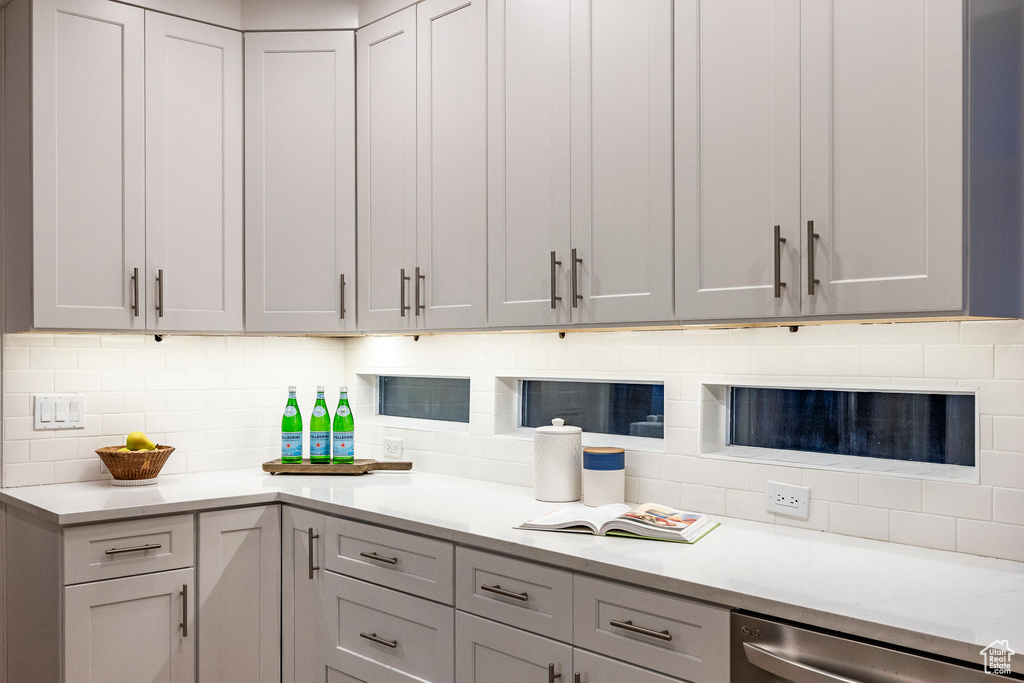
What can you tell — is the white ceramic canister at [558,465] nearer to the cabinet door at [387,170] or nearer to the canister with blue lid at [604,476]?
the canister with blue lid at [604,476]

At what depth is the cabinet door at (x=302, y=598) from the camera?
247cm

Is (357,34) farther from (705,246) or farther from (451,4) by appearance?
(705,246)

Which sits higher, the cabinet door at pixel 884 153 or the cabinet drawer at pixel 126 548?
the cabinet door at pixel 884 153

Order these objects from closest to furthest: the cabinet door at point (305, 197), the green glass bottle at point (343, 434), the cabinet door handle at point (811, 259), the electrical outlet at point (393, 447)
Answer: the cabinet door handle at point (811, 259) < the cabinet door at point (305, 197) < the green glass bottle at point (343, 434) < the electrical outlet at point (393, 447)

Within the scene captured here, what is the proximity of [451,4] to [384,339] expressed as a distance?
1347mm

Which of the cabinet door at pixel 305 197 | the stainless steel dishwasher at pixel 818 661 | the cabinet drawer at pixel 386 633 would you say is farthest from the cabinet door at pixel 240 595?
the stainless steel dishwasher at pixel 818 661

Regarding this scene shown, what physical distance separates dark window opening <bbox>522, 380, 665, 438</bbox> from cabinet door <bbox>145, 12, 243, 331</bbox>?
114 centimetres

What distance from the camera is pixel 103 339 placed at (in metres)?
2.87

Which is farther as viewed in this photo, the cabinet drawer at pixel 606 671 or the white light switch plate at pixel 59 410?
the white light switch plate at pixel 59 410

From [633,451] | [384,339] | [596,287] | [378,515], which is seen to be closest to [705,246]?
[596,287]

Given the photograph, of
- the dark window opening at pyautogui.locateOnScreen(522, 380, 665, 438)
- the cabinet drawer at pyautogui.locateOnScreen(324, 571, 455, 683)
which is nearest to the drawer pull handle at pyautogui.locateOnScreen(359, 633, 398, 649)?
the cabinet drawer at pyautogui.locateOnScreen(324, 571, 455, 683)

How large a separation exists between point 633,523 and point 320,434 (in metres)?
1.54

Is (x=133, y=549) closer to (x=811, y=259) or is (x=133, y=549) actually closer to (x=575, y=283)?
(x=575, y=283)

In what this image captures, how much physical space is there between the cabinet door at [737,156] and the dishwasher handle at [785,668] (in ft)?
2.39
